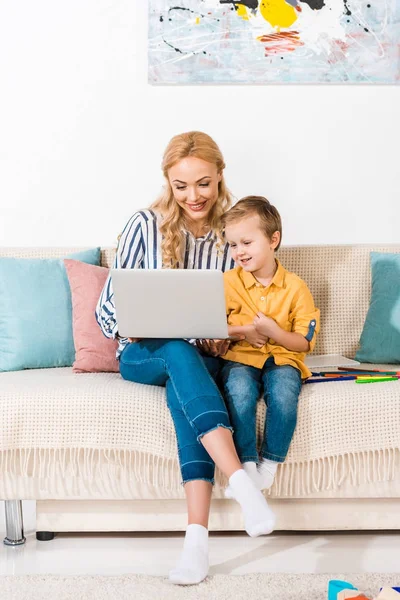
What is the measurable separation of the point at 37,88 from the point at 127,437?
4.95ft

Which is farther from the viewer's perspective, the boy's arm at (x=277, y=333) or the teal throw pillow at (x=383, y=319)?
the teal throw pillow at (x=383, y=319)

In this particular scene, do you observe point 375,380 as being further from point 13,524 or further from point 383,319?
point 13,524

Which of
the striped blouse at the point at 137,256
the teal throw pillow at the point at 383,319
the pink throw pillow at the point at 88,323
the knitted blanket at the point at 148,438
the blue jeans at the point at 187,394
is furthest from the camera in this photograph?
the teal throw pillow at the point at 383,319

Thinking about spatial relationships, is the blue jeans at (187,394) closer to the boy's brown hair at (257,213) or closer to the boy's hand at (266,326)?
the boy's hand at (266,326)

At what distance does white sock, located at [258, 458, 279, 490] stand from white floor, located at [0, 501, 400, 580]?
180 millimetres

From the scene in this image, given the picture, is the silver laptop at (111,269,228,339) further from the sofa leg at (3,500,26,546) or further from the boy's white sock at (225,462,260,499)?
the sofa leg at (3,500,26,546)

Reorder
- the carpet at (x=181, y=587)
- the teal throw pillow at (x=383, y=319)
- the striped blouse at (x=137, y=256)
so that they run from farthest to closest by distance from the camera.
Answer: the teal throw pillow at (x=383, y=319) < the striped blouse at (x=137, y=256) < the carpet at (x=181, y=587)

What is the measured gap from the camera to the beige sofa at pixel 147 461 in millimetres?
1985

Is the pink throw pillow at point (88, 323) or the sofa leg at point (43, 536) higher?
the pink throw pillow at point (88, 323)

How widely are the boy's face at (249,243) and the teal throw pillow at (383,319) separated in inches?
20.6

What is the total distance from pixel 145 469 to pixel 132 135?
1.40 meters

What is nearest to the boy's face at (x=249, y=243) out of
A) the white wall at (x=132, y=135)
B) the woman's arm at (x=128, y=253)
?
the woman's arm at (x=128, y=253)

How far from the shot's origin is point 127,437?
1979mm

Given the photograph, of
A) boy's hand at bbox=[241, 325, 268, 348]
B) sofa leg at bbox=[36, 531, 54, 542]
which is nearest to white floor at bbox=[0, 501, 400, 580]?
sofa leg at bbox=[36, 531, 54, 542]
